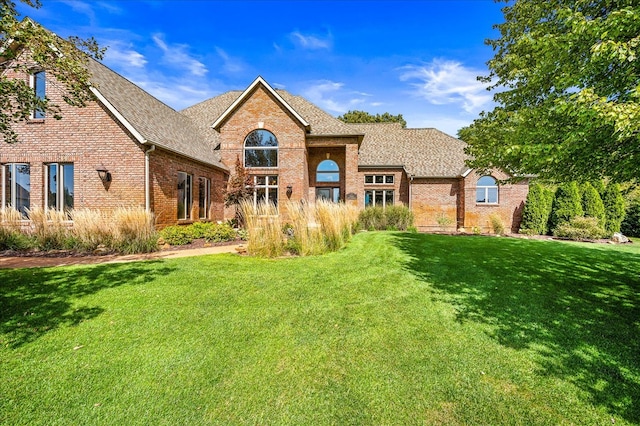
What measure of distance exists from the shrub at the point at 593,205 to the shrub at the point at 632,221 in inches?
121

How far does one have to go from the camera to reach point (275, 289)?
4.88 metres

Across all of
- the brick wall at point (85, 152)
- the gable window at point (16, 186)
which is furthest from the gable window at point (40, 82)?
the gable window at point (16, 186)

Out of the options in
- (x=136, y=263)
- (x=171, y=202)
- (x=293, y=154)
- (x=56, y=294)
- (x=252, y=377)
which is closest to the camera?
(x=252, y=377)

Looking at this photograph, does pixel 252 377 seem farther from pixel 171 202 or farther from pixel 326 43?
pixel 326 43

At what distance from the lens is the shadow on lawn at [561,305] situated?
2740 millimetres

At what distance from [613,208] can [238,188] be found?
1946 cm

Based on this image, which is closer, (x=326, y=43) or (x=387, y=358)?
(x=387, y=358)

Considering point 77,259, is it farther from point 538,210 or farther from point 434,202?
point 538,210

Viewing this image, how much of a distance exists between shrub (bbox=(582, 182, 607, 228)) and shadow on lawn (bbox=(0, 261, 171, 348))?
19348 mm

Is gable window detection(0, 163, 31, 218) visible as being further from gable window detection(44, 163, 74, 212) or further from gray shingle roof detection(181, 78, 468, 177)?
gray shingle roof detection(181, 78, 468, 177)

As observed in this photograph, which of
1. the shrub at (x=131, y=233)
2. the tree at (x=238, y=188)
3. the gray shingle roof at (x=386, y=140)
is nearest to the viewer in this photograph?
the shrub at (x=131, y=233)

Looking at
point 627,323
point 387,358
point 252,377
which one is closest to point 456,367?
point 387,358

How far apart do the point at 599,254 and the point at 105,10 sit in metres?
16.5

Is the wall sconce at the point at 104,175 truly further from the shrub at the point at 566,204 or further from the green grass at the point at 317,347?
the shrub at the point at 566,204
